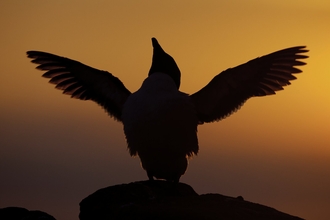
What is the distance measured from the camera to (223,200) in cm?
1100

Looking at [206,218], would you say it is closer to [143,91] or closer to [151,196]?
[151,196]

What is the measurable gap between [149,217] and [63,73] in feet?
21.8

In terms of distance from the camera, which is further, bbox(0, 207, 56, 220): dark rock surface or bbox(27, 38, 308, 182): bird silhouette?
bbox(27, 38, 308, 182): bird silhouette

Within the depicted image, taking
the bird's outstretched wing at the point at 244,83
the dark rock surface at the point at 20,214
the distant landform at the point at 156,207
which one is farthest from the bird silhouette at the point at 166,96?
the dark rock surface at the point at 20,214

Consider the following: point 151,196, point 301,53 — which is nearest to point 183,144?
point 151,196

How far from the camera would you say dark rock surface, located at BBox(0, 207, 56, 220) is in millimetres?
11305

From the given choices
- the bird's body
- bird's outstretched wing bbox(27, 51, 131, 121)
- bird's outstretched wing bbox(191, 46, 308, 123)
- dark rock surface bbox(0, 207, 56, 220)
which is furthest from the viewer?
bird's outstretched wing bbox(27, 51, 131, 121)

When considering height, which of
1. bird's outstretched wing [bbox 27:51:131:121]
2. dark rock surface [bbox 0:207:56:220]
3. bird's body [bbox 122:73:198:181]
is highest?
bird's outstretched wing [bbox 27:51:131:121]

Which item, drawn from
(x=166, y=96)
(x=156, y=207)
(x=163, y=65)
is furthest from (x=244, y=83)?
(x=156, y=207)

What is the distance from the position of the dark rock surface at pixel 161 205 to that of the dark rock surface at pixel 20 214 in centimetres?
64

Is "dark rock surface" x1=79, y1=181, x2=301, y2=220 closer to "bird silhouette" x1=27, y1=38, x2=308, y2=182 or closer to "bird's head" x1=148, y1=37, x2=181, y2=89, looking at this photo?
"bird silhouette" x1=27, y1=38, x2=308, y2=182

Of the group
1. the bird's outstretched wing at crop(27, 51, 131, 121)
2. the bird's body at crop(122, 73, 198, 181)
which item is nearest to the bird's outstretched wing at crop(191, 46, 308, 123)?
the bird's body at crop(122, 73, 198, 181)

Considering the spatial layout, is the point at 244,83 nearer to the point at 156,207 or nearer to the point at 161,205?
the point at 161,205

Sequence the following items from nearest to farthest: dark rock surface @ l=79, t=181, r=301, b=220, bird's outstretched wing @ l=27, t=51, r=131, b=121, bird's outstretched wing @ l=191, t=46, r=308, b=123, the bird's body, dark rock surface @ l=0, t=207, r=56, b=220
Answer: dark rock surface @ l=79, t=181, r=301, b=220, dark rock surface @ l=0, t=207, r=56, b=220, the bird's body, bird's outstretched wing @ l=191, t=46, r=308, b=123, bird's outstretched wing @ l=27, t=51, r=131, b=121
